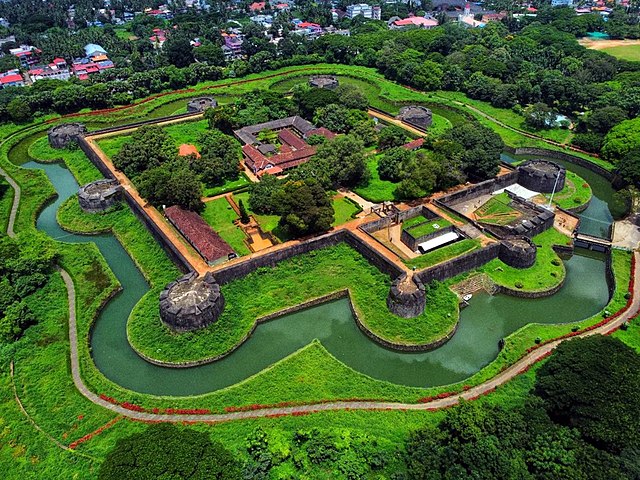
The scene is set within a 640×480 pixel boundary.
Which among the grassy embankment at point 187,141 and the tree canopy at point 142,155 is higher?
the tree canopy at point 142,155

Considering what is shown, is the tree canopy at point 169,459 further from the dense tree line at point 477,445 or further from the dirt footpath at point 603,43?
the dirt footpath at point 603,43

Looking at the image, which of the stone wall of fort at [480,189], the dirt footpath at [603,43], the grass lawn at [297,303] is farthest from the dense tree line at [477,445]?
the dirt footpath at [603,43]

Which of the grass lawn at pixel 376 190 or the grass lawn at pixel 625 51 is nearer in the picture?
the grass lawn at pixel 376 190

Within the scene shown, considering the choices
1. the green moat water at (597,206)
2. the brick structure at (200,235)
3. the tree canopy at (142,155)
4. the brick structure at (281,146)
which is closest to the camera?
the brick structure at (200,235)

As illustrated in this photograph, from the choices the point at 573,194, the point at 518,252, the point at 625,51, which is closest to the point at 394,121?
the point at 573,194

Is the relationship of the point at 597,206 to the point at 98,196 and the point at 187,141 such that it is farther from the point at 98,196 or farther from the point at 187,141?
the point at 98,196

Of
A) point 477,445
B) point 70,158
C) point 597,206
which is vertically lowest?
point 597,206
